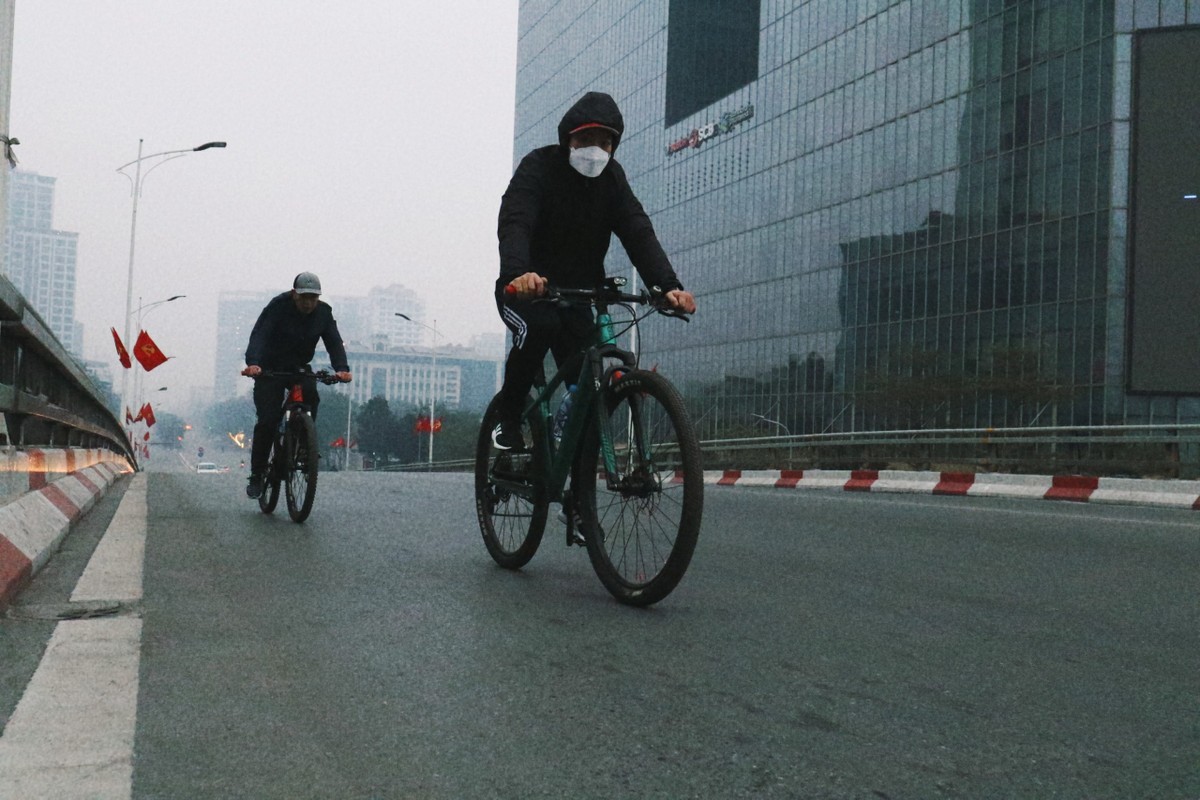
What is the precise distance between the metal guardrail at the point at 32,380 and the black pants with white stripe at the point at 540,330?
6.83 ft

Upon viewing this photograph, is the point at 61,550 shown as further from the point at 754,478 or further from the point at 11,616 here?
the point at 754,478

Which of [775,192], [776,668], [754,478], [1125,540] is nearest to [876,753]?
[776,668]

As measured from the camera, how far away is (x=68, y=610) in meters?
3.80

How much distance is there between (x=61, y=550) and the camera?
5.53 m

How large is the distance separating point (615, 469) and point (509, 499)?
1061 mm

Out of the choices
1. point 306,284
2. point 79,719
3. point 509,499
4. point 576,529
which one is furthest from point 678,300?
point 306,284

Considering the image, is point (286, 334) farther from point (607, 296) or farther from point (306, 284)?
point (607, 296)

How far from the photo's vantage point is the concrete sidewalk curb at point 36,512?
166 inches

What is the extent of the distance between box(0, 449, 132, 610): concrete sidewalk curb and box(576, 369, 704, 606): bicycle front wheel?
6.57 ft

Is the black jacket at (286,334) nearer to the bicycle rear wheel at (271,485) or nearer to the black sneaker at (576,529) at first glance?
the bicycle rear wheel at (271,485)

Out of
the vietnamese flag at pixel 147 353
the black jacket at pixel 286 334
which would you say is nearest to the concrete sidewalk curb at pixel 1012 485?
the black jacket at pixel 286 334

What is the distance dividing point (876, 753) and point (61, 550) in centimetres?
431

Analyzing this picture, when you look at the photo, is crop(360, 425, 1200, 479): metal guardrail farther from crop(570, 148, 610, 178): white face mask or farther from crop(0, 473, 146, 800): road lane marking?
crop(0, 473, 146, 800): road lane marking

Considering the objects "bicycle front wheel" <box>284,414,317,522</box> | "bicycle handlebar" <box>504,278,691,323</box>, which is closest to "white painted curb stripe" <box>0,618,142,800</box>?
"bicycle handlebar" <box>504,278,691,323</box>
